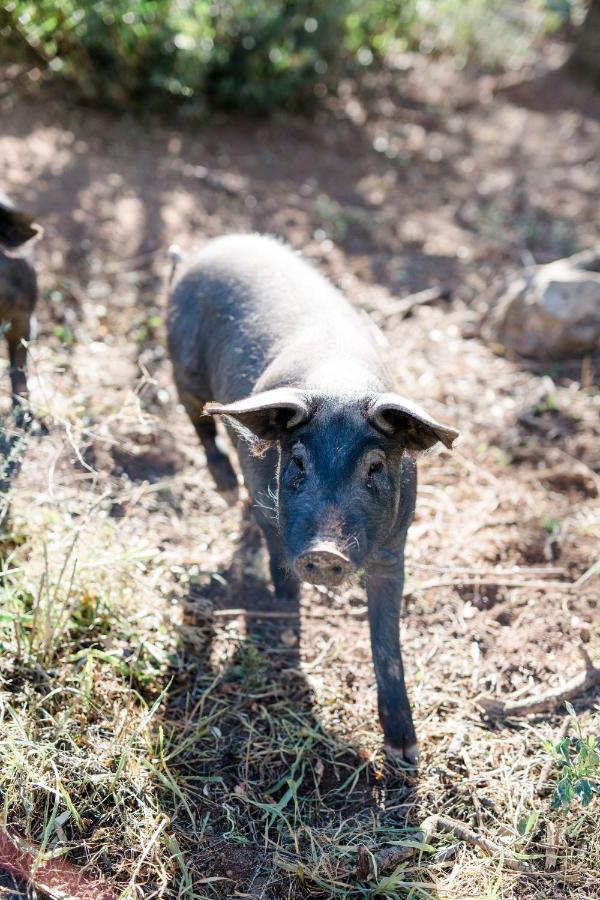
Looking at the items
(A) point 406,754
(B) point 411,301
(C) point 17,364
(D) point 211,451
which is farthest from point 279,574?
(B) point 411,301

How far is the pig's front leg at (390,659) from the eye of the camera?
3.60 m

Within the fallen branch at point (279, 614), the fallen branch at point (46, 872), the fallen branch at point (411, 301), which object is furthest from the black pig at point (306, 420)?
the fallen branch at point (411, 301)

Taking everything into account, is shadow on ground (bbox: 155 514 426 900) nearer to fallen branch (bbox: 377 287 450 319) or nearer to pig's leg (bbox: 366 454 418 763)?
pig's leg (bbox: 366 454 418 763)

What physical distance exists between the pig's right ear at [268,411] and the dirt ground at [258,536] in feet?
3.53

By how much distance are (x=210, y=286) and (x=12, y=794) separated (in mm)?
2594

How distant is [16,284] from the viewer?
489 centimetres

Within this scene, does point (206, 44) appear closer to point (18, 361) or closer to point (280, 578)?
point (18, 361)

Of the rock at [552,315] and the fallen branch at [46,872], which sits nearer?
the fallen branch at [46,872]

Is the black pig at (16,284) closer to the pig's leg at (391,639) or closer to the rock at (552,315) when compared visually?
the pig's leg at (391,639)

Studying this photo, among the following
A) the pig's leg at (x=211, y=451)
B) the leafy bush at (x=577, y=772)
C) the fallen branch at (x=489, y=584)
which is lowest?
the fallen branch at (x=489, y=584)

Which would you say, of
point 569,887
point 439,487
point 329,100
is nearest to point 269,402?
point 569,887

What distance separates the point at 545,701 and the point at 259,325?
85.1 inches

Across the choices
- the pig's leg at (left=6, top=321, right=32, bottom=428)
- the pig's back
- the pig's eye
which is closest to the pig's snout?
the pig's eye

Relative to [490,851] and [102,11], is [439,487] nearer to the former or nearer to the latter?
[490,851]
